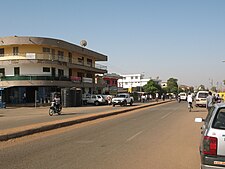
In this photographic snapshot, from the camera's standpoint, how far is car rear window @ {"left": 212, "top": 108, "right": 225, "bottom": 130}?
210 inches

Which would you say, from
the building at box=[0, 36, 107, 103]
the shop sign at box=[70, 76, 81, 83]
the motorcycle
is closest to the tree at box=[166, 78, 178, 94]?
the shop sign at box=[70, 76, 81, 83]

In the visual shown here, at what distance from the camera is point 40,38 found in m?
45.7

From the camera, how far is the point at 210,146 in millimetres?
5133

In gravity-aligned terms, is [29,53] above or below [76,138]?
above

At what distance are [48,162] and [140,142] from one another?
4183 millimetres

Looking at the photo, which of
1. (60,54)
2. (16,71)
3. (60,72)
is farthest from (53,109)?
(60,54)

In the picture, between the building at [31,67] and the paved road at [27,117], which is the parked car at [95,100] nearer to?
the building at [31,67]

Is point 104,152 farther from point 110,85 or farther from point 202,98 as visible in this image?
point 110,85

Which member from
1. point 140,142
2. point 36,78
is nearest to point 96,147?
point 140,142

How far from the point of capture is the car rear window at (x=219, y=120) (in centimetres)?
535

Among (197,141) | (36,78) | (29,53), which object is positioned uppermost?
(29,53)

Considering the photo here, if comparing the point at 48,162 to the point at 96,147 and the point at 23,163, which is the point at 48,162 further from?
the point at 96,147

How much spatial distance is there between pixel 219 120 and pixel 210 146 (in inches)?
23.8

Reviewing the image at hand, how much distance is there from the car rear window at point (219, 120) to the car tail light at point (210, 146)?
28 cm
